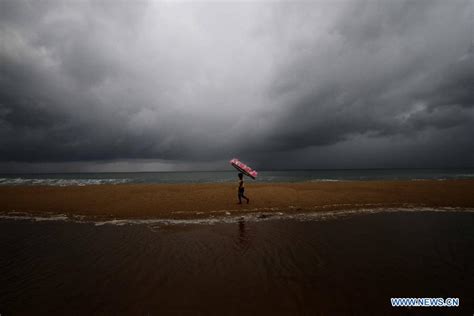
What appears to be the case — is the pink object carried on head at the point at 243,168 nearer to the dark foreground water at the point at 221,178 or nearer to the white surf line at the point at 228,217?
the white surf line at the point at 228,217

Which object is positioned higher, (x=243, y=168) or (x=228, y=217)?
(x=243, y=168)

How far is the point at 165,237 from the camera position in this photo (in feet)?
34.6

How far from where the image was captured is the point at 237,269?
7016 mm

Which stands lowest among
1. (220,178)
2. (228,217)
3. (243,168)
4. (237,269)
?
(237,269)

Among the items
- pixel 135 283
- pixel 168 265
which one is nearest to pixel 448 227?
pixel 168 265

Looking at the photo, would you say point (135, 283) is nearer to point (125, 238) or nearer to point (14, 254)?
point (125, 238)

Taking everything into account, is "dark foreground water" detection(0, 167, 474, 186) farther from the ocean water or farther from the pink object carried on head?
the pink object carried on head

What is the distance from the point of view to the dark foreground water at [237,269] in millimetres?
5160

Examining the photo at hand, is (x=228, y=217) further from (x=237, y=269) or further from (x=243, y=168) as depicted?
(x=237, y=269)

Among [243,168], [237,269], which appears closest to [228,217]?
[243,168]

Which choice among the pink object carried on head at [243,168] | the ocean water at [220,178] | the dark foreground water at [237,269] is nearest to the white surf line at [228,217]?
the dark foreground water at [237,269]

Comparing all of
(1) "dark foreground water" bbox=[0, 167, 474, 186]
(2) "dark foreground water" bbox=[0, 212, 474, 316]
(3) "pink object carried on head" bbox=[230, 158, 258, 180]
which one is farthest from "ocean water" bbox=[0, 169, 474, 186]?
(2) "dark foreground water" bbox=[0, 212, 474, 316]

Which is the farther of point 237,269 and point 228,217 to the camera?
point 228,217

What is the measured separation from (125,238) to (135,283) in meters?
4.93
